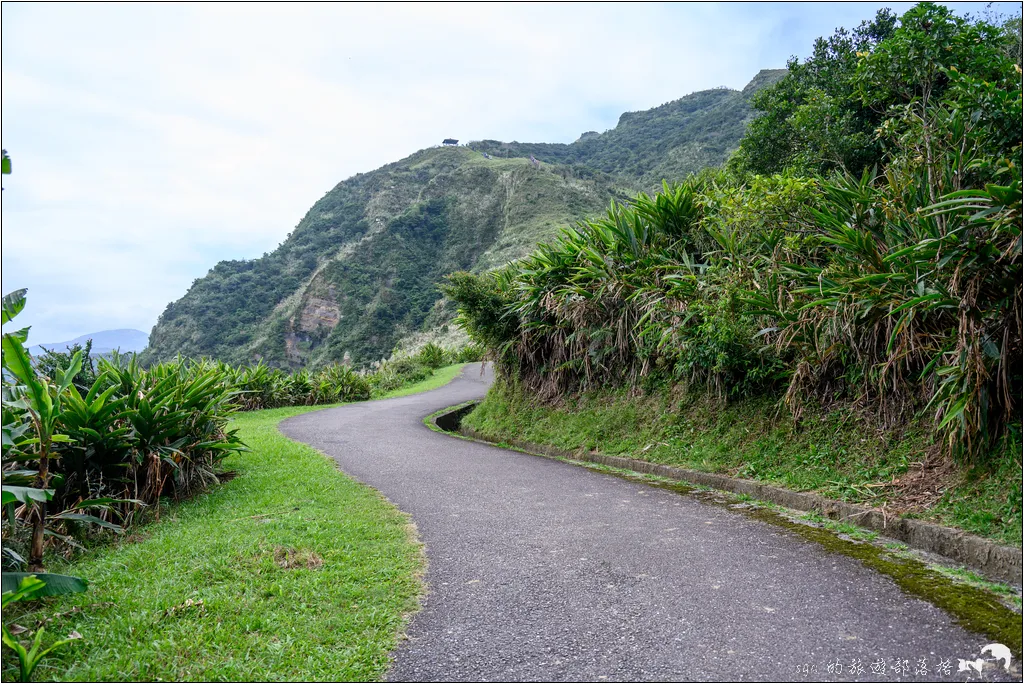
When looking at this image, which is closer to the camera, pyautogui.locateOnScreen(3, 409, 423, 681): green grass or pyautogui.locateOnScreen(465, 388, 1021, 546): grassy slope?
pyautogui.locateOnScreen(3, 409, 423, 681): green grass

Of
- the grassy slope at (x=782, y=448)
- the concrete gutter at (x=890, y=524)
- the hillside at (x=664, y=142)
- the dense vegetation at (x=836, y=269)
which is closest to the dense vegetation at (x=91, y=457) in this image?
the concrete gutter at (x=890, y=524)

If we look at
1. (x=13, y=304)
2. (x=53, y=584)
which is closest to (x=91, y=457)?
(x=13, y=304)

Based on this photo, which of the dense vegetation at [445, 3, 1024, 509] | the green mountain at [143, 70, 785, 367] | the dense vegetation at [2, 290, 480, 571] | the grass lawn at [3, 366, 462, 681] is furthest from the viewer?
the green mountain at [143, 70, 785, 367]

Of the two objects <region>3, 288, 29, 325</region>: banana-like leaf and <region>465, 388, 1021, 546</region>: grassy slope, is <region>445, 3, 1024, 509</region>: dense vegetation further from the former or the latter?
<region>3, 288, 29, 325</region>: banana-like leaf

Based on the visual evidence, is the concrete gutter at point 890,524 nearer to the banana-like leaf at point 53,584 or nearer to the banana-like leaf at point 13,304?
the banana-like leaf at point 53,584

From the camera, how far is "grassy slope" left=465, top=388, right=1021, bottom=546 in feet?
15.0

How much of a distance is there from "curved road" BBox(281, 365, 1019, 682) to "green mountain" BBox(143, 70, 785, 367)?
160 feet

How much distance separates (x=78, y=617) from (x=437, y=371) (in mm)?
26730

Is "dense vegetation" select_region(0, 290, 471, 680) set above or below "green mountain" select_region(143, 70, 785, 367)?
below

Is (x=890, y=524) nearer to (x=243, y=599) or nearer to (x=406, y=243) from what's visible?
(x=243, y=599)

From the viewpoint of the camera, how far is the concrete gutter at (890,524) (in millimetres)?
3998

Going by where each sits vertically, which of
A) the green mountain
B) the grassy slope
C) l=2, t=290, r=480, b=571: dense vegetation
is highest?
the green mountain

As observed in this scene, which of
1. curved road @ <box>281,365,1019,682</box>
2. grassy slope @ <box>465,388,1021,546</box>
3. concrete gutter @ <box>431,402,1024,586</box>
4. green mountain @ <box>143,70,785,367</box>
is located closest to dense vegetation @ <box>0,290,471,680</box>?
curved road @ <box>281,365,1019,682</box>

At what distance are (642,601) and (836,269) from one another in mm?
4091
